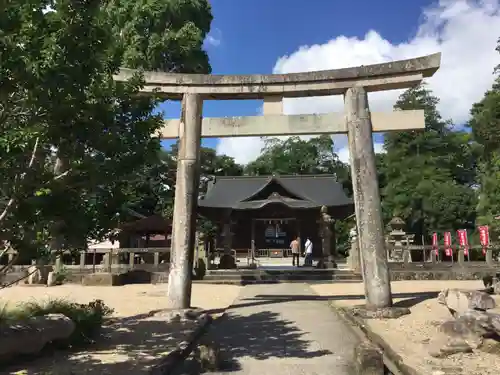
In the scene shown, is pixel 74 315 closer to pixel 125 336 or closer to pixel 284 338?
pixel 125 336

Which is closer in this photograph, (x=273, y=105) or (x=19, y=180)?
(x=19, y=180)

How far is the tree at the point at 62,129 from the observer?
360 centimetres

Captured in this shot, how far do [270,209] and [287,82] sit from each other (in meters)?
17.3

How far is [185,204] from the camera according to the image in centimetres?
838

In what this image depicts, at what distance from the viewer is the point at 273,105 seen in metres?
8.96

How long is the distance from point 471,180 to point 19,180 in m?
41.1

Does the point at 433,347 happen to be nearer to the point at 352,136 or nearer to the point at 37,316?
the point at 352,136

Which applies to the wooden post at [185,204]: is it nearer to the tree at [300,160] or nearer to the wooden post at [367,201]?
the wooden post at [367,201]

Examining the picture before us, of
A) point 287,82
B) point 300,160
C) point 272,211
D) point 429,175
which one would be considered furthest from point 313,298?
point 300,160

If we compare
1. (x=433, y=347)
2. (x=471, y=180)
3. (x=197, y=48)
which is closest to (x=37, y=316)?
(x=433, y=347)

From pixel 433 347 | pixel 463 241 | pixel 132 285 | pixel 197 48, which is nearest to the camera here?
pixel 433 347

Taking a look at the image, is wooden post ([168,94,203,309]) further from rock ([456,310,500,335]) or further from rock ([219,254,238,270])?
rock ([219,254,238,270])

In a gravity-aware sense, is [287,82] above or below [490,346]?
above

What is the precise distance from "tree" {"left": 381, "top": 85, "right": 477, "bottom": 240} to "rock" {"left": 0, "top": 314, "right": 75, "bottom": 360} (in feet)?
91.6
